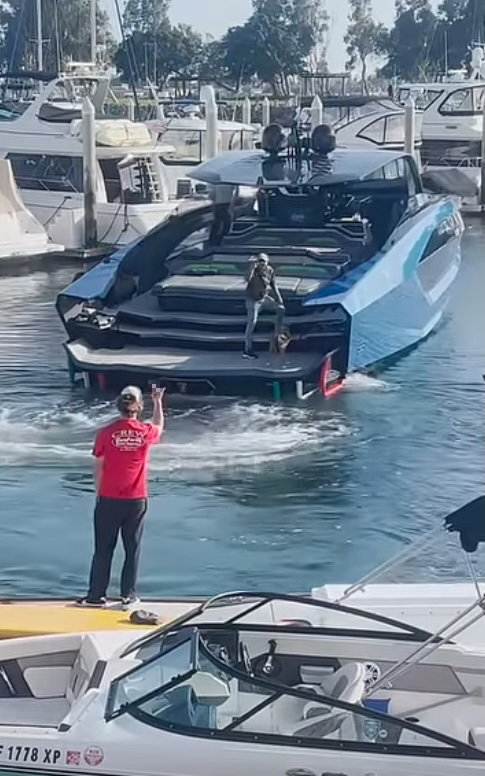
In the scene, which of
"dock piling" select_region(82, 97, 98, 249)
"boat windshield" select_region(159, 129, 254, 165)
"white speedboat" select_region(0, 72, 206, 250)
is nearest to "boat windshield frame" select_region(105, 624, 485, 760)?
"dock piling" select_region(82, 97, 98, 249)

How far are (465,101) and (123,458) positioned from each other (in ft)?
101

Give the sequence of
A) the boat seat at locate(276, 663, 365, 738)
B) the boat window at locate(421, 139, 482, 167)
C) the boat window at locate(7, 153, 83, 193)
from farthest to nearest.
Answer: the boat window at locate(421, 139, 482, 167), the boat window at locate(7, 153, 83, 193), the boat seat at locate(276, 663, 365, 738)

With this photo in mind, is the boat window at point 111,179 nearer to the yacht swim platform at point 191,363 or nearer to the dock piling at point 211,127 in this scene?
the dock piling at point 211,127

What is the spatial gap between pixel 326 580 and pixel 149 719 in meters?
3.91

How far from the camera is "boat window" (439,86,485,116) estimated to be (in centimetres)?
3575

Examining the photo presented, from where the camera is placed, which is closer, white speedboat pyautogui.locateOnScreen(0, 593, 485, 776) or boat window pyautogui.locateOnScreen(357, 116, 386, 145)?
white speedboat pyautogui.locateOnScreen(0, 593, 485, 776)

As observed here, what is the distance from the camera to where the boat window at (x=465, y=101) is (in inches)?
1407

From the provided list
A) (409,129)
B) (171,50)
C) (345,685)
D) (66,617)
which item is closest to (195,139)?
(409,129)

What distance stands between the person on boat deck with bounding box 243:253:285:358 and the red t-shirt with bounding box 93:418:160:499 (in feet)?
18.6

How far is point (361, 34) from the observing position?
96625 mm

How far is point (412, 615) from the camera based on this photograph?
7.16 metres

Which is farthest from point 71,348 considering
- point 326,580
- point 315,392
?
point 326,580

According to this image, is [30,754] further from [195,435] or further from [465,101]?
[465,101]

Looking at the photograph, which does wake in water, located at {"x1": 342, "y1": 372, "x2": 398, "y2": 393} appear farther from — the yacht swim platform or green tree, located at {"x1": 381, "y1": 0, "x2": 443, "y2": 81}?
green tree, located at {"x1": 381, "y1": 0, "x2": 443, "y2": 81}
